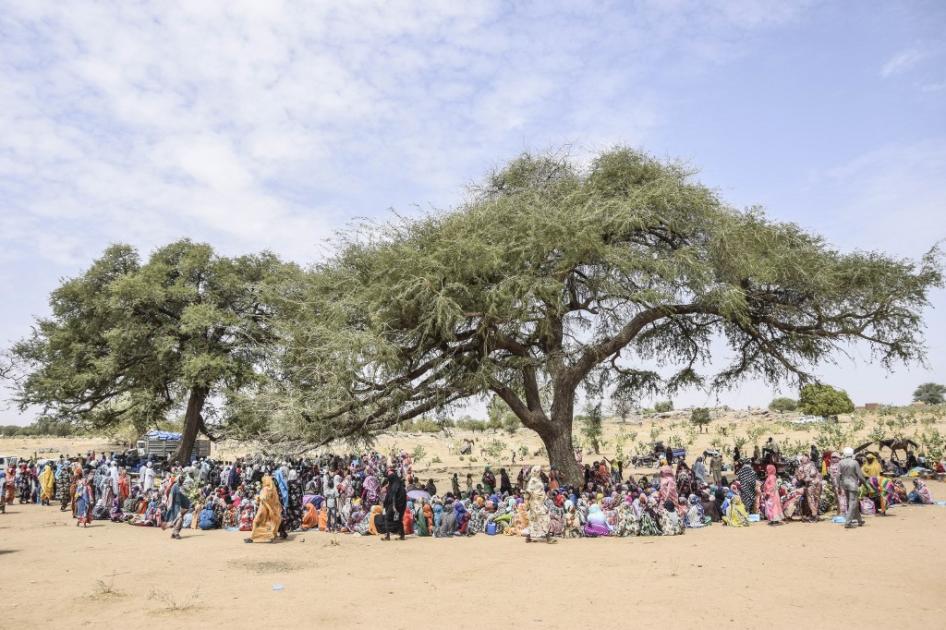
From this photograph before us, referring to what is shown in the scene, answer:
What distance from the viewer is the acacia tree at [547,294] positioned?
16.8 metres

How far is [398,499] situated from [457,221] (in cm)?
778

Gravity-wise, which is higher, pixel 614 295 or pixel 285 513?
pixel 614 295

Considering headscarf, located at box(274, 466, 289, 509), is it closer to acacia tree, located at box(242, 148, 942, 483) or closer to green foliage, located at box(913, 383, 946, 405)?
acacia tree, located at box(242, 148, 942, 483)

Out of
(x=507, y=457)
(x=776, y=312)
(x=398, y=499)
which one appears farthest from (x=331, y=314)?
(x=507, y=457)

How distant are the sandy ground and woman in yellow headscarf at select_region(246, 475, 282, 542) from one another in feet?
1.71

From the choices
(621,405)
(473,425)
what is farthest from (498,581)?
(473,425)

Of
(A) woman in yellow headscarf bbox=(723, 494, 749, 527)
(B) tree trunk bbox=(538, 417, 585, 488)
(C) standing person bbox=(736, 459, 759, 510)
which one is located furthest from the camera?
(B) tree trunk bbox=(538, 417, 585, 488)

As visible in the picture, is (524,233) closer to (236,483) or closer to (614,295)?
(614,295)

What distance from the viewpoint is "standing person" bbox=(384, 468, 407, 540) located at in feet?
46.9

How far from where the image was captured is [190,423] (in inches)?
1236

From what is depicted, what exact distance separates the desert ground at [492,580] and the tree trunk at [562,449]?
5613 millimetres

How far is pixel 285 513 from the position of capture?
1511 centimetres

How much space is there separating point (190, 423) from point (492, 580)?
25886mm

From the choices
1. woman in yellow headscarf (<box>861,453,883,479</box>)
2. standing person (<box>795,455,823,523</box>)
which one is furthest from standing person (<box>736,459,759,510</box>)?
woman in yellow headscarf (<box>861,453,883,479</box>)
